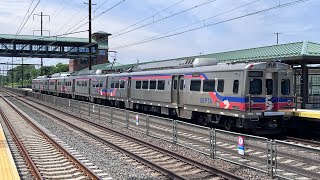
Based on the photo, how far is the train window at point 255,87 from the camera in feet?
54.7

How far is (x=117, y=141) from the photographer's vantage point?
15.9m

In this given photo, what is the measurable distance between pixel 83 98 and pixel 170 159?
3372 centimetres

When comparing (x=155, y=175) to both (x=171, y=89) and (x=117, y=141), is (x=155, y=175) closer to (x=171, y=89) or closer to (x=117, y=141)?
(x=117, y=141)

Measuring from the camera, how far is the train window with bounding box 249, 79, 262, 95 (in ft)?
54.7

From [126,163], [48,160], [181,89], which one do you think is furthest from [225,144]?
[181,89]

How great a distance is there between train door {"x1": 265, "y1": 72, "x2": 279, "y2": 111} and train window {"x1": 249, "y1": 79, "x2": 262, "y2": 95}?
1.70 feet

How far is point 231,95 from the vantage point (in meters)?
17.2

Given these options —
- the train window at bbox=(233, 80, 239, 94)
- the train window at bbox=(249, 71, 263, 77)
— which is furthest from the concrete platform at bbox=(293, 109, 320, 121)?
the train window at bbox=(233, 80, 239, 94)

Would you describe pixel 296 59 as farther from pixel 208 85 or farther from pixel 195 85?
pixel 195 85

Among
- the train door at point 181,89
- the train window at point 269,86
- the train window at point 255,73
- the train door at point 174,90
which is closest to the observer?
the train window at point 255,73

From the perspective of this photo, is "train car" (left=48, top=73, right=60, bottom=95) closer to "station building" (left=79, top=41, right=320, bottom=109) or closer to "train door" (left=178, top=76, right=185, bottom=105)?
"station building" (left=79, top=41, right=320, bottom=109)

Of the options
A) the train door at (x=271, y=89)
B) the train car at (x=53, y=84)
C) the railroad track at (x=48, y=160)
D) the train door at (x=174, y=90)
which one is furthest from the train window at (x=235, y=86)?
the train car at (x=53, y=84)

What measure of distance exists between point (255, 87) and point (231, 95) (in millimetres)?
1112

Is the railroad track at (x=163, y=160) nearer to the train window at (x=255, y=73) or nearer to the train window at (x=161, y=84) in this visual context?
the train window at (x=255, y=73)
